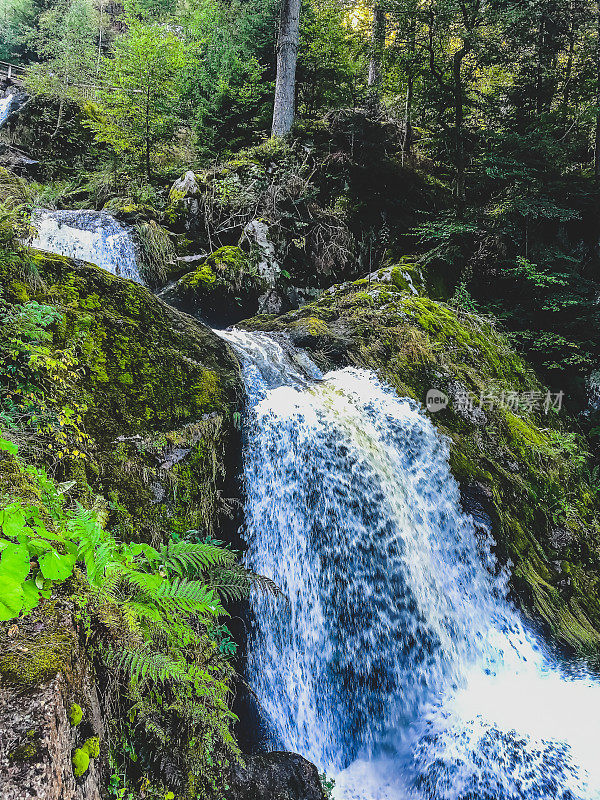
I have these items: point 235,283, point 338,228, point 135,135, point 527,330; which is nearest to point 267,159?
point 338,228

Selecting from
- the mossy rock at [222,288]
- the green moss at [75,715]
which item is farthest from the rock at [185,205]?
the green moss at [75,715]

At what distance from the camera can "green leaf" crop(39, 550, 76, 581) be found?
126 centimetres

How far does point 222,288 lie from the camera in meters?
7.84

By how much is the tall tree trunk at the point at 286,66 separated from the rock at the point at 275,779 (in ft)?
38.8

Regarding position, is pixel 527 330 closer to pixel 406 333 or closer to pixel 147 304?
pixel 406 333

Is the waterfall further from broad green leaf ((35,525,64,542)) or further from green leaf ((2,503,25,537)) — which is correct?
green leaf ((2,503,25,537))

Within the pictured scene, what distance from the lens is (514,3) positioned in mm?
9289

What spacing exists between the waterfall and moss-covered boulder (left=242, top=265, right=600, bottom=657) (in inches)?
102

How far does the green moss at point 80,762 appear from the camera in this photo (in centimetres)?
127

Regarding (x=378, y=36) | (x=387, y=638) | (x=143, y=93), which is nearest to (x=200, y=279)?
(x=143, y=93)
